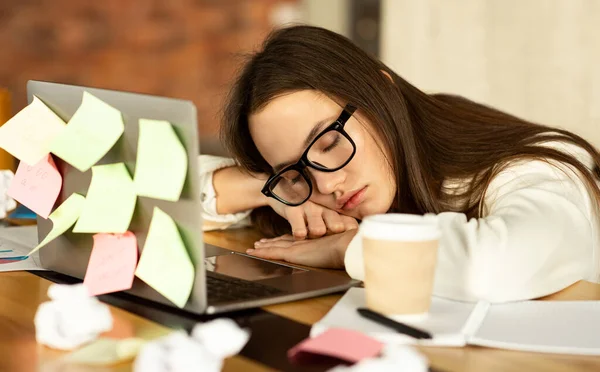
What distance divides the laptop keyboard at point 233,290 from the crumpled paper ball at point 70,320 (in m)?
0.14

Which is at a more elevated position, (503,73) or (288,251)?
(503,73)

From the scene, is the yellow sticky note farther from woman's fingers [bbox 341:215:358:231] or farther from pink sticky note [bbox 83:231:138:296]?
woman's fingers [bbox 341:215:358:231]

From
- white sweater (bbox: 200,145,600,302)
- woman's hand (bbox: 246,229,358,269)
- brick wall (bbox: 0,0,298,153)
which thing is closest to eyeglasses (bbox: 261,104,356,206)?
woman's hand (bbox: 246,229,358,269)

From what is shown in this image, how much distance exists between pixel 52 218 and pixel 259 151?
507 mm

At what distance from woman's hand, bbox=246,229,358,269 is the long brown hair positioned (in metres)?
0.22

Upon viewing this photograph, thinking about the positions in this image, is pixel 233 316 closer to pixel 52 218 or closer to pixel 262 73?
pixel 52 218

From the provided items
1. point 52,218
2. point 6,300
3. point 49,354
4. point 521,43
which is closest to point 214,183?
point 52,218

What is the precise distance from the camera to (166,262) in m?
0.96

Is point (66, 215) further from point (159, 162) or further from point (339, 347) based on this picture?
point (339, 347)

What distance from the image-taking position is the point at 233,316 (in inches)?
38.5

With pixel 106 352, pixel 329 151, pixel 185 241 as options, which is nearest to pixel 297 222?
pixel 329 151

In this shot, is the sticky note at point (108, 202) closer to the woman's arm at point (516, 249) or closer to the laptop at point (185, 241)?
the laptop at point (185, 241)

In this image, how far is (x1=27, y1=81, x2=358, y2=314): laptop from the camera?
0.92 meters

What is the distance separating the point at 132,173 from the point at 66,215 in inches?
6.8
